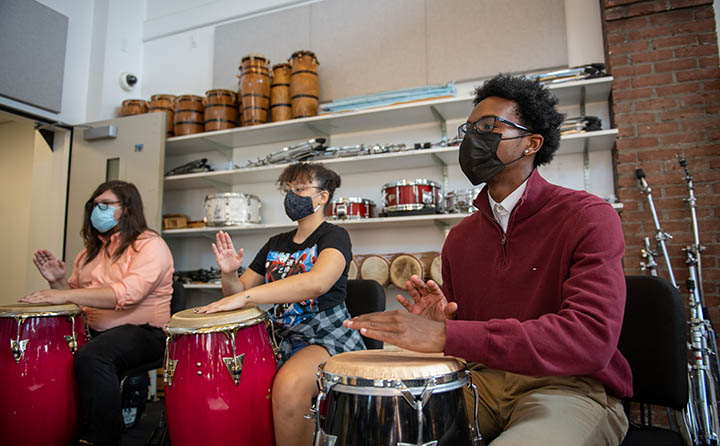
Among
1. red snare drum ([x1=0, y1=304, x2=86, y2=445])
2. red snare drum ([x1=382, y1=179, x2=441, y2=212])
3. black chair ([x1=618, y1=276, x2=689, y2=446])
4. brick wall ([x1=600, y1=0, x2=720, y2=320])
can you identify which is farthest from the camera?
red snare drum ([x1=382, y1=179, x2=441, y2=212])

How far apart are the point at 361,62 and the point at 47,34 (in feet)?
9.68

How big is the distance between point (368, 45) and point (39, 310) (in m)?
3.23

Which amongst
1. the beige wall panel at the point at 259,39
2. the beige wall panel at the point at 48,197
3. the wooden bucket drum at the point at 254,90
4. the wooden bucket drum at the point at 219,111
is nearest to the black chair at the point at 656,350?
the wooden bucket drum at the point at 254,90

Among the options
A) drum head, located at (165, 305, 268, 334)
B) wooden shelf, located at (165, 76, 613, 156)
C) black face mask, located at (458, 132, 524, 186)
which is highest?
wooden shelf, located at (165, 76, 613, 156)

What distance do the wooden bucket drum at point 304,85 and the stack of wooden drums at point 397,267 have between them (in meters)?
1.37

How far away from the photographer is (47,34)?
165 inches

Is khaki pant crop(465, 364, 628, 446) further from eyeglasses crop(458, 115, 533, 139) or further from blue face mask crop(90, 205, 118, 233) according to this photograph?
blue face mask crop(90, 205, 118, 233)

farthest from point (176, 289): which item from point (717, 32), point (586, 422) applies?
point (717, 32)

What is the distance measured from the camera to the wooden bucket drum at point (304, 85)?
385 cm

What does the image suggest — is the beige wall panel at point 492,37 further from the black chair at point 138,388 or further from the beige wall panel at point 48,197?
the beige wall panel at point 48,197

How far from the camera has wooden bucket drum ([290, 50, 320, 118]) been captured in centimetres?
385

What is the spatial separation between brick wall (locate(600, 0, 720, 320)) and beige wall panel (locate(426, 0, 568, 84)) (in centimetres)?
46

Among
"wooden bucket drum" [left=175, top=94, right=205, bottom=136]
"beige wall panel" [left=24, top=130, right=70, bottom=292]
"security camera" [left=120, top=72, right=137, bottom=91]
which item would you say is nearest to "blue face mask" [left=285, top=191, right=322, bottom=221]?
"wooden bucket drum" [left=175, top=94, right=205, bottom=136]

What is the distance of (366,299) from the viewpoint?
7.17 ft
